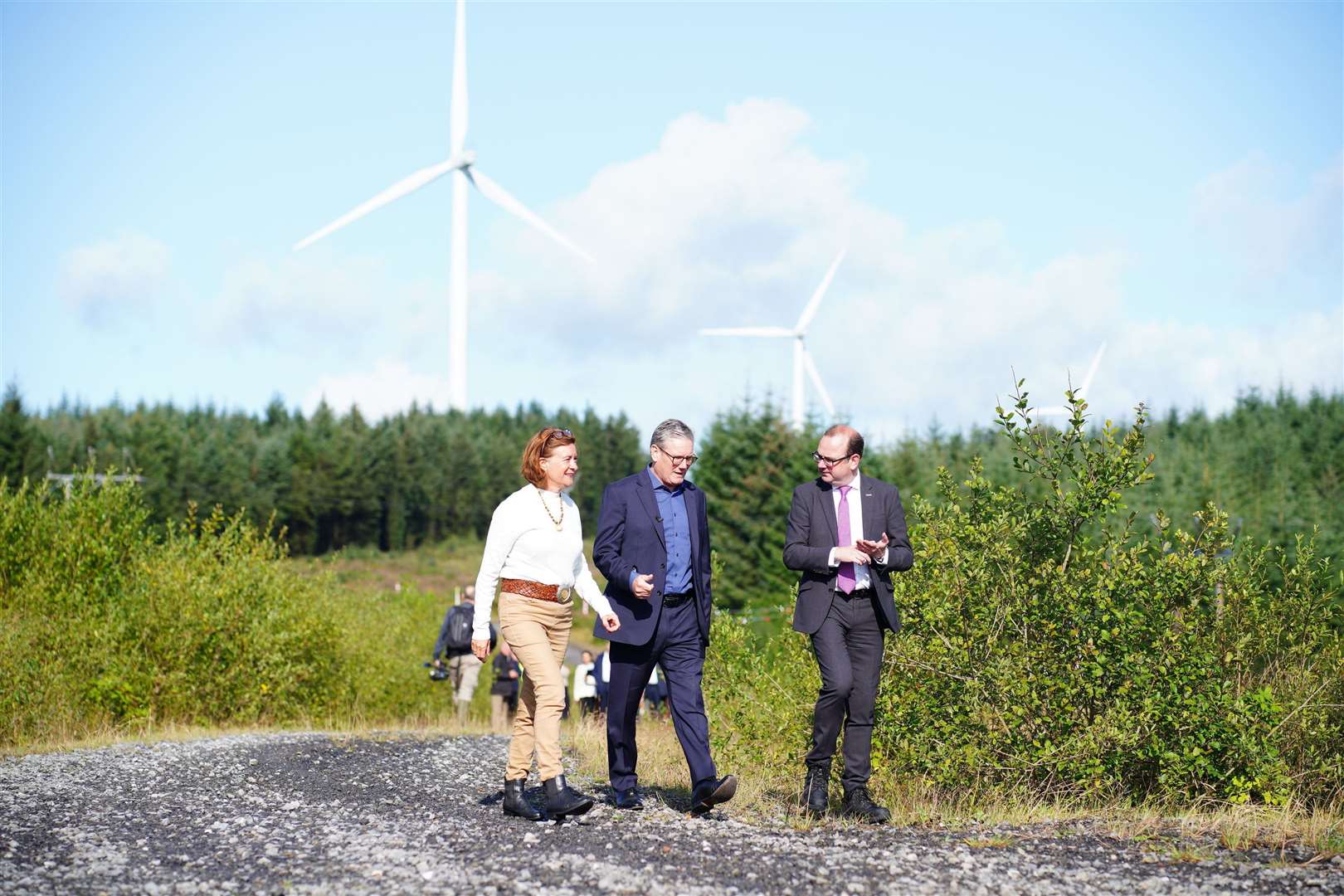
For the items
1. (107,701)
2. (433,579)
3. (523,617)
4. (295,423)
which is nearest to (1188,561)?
(523,617)

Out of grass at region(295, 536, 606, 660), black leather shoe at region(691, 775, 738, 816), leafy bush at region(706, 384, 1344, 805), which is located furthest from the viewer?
grass at region(295, 536, 606, 660)

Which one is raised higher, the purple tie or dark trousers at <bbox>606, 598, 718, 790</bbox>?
the purple tie

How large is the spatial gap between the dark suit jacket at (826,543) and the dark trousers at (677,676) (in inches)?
26.2

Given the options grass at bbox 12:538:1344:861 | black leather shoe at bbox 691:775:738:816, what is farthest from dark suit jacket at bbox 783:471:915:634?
grass at bbox 12:538:1344:861

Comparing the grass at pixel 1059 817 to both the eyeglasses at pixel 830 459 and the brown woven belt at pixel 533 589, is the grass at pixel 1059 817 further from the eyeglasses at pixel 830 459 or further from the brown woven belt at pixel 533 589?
the eyeglasses at pixel 830 459

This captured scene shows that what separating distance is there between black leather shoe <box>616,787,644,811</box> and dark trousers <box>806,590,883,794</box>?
3.89ft

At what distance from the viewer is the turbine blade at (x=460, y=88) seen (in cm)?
4622

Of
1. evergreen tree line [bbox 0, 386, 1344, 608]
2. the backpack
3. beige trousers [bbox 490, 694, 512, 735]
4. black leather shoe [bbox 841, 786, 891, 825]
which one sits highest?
evergreen tree line [bbox 0, 386, 1344, 608]

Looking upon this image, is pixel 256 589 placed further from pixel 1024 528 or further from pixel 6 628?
pixel 1024 528

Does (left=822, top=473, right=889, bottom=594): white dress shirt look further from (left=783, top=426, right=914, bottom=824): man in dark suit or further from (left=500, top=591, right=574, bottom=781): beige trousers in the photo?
(left=500, top=591, right=574, bottom=781): beige trousers

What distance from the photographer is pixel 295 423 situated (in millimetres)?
92500

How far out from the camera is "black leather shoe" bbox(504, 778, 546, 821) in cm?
729

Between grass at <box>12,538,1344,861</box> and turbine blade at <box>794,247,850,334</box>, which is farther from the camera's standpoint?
turbine blade at <box>794,247,850,334</box>

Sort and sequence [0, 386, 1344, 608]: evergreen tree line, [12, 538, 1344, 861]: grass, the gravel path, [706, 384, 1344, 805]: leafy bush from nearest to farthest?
the gravel path, [12, 538, 1344, 861]: grass, [706, 384, 1344, 805]: leafy bush, [0, 386, 1344, 608]: evergreen tree line
